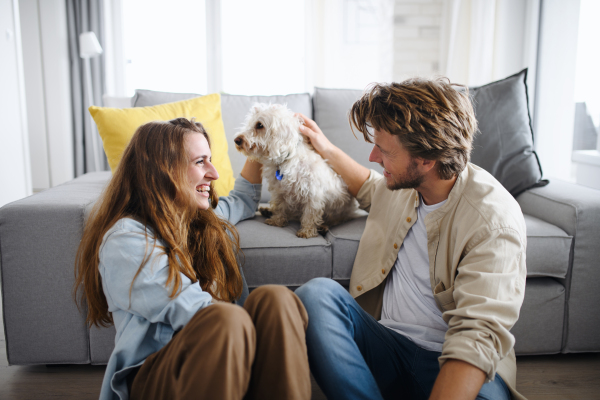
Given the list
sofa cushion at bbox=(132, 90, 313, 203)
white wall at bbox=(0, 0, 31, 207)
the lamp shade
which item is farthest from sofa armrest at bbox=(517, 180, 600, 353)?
the lamp shade

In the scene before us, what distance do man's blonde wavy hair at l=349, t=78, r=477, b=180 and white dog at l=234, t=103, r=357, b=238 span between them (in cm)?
62

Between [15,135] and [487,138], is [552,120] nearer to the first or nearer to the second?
[487,138]

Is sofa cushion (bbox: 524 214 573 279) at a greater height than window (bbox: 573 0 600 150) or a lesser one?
lesser

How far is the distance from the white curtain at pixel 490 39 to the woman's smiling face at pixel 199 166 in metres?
3.07

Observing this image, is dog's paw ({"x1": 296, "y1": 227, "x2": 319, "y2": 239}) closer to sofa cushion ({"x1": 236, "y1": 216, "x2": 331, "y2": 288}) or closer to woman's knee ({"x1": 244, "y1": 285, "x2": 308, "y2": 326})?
sofa cushion ({"x1": 236, "y1": 216, "x2": 331, "y2": 288})

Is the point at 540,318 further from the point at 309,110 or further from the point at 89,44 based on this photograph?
the point at 89,44

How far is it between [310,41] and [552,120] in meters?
2.10

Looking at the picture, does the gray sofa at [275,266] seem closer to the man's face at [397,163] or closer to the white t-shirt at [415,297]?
the white t-shirt at [415,297]

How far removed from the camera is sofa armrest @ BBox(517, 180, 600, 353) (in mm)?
1654

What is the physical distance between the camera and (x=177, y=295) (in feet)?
3.29

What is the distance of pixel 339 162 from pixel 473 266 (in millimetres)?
892

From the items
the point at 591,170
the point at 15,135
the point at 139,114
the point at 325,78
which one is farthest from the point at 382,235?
the point at 15,135

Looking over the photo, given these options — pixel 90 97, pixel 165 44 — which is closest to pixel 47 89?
pixel 90 97

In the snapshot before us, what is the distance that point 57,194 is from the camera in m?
1.64
